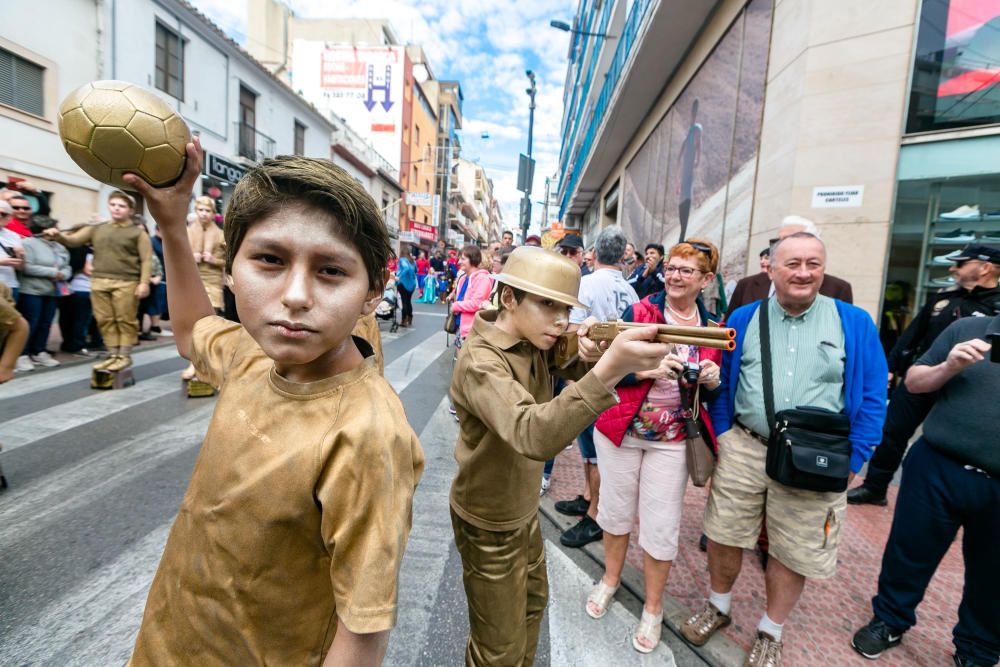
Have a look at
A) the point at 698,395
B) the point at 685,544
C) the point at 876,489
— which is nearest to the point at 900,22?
the point at 876,489

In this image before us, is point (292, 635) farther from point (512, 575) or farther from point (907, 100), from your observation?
point (907, 100)

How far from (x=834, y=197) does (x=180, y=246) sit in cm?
660

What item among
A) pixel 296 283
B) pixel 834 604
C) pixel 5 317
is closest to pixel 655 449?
pixel 834 604

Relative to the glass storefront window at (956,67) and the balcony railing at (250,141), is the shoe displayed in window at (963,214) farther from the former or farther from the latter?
the balcony railing at (250,141)

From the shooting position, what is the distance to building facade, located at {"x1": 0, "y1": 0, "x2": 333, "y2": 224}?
11.1 m

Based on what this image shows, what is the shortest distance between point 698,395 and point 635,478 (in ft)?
1.89

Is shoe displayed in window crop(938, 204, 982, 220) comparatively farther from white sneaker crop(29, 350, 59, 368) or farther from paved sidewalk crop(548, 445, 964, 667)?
white sneaker crop(29, 350, 59, 368)

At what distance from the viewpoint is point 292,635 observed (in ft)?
3.47

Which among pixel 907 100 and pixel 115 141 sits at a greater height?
pixel 907 100

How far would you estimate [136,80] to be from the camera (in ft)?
46.4

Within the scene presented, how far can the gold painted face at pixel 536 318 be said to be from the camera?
1839 millimetres

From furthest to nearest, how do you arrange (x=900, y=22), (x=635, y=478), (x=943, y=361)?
(x=900, y=22) → (x=635, y=478) → (x=943, y=361)

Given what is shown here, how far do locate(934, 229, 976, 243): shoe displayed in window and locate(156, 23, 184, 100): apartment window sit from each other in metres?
19.1

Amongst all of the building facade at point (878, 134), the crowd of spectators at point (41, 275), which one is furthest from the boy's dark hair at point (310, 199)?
the building facade at point (878, 134)
